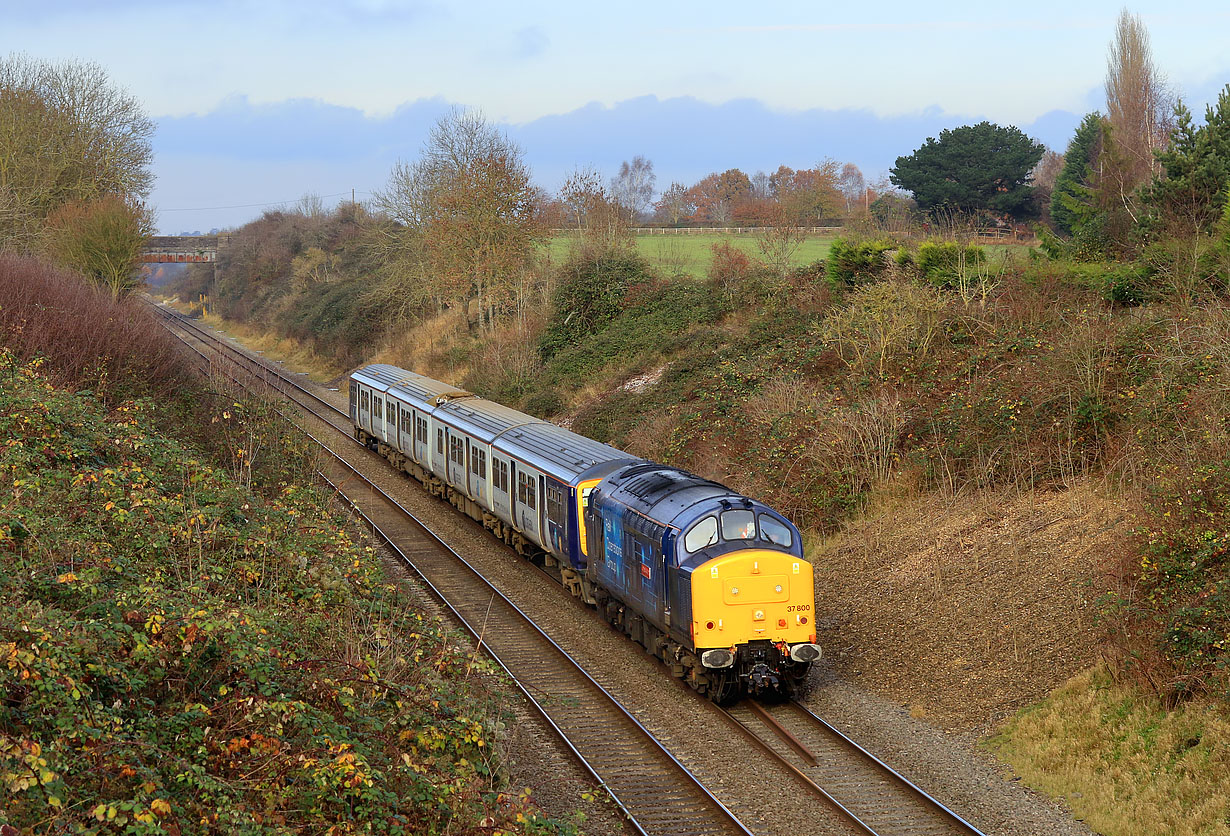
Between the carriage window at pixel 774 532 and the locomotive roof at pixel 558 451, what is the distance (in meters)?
4.51

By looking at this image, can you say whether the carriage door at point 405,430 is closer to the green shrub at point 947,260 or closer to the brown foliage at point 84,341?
the brown foliage at point 84,341

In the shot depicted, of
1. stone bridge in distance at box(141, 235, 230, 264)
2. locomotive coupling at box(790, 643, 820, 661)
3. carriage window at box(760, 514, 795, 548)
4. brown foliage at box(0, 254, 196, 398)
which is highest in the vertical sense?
stone bridge in distance at box(141, 235, 230, 264)

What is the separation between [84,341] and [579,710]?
15.3 m

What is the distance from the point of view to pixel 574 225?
160 ft

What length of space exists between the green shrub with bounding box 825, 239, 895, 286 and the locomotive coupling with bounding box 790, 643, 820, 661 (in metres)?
18.0

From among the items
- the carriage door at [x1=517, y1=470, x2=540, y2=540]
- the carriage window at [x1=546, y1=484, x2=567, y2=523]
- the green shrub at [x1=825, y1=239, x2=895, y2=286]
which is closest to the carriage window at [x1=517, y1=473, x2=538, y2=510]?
the carriage door at [x1=517, y1=470, x2=540, y2=540]

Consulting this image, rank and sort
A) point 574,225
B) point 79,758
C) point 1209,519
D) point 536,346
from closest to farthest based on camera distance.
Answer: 1. point 79,758
2. point 1209,519
3. point 536,346
4. point 574,225

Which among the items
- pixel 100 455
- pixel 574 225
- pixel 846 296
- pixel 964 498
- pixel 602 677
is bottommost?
pixel 602 677

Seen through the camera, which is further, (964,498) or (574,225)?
(574,225)

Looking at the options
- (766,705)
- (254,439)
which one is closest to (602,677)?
(766,705)

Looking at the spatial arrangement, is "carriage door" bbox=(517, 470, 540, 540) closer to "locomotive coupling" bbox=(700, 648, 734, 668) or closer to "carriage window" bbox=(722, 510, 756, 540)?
"carriage window" bbox=(722, 510, 756, 540)

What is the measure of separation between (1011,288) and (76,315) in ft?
72.7

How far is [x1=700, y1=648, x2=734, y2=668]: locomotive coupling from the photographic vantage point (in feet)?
42.8

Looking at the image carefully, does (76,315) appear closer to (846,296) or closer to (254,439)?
(254,439)
